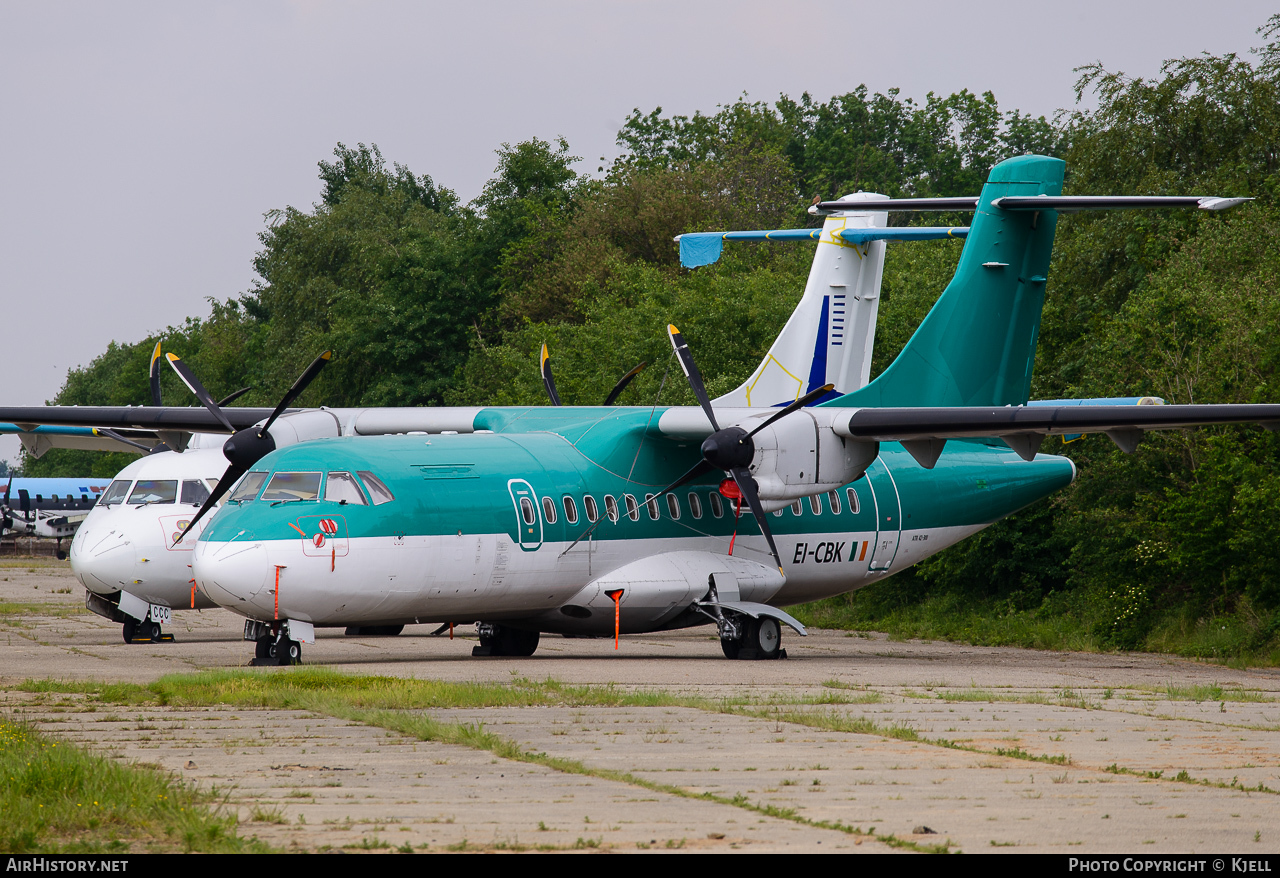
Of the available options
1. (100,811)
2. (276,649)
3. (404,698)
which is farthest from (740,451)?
(100,811)

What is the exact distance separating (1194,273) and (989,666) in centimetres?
736

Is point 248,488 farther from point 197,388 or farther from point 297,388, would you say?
point 197,388

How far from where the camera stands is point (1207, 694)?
537 inches

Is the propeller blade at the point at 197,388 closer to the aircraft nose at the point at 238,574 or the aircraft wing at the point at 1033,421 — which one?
the aircraft nose at the point at 238,574

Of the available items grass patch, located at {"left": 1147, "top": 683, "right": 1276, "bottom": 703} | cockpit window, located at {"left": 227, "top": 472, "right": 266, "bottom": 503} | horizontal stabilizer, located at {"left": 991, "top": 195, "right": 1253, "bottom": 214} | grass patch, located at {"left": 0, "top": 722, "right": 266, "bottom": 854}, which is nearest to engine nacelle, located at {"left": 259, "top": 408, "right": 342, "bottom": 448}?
cockpit window, located at {"left": 227, "top": 472, "right": 266, "bottom": 503}

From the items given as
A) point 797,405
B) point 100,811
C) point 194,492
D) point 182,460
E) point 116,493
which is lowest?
point 100,811

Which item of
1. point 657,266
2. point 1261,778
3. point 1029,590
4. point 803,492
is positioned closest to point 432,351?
point 657,266

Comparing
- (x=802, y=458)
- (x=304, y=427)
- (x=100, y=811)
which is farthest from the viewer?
(x=304, y=427)

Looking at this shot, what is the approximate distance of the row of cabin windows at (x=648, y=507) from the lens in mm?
17453

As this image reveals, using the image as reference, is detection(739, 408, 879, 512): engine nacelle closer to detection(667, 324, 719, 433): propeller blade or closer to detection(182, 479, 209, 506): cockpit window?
detection(667, 324, 719, 433): propeller blade

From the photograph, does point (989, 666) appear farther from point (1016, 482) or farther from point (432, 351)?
point (432, 351)

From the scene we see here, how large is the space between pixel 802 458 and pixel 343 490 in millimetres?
5726

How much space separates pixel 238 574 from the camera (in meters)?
14.9

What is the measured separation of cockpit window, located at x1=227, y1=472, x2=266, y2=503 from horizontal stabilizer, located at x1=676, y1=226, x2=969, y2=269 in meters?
9.79
